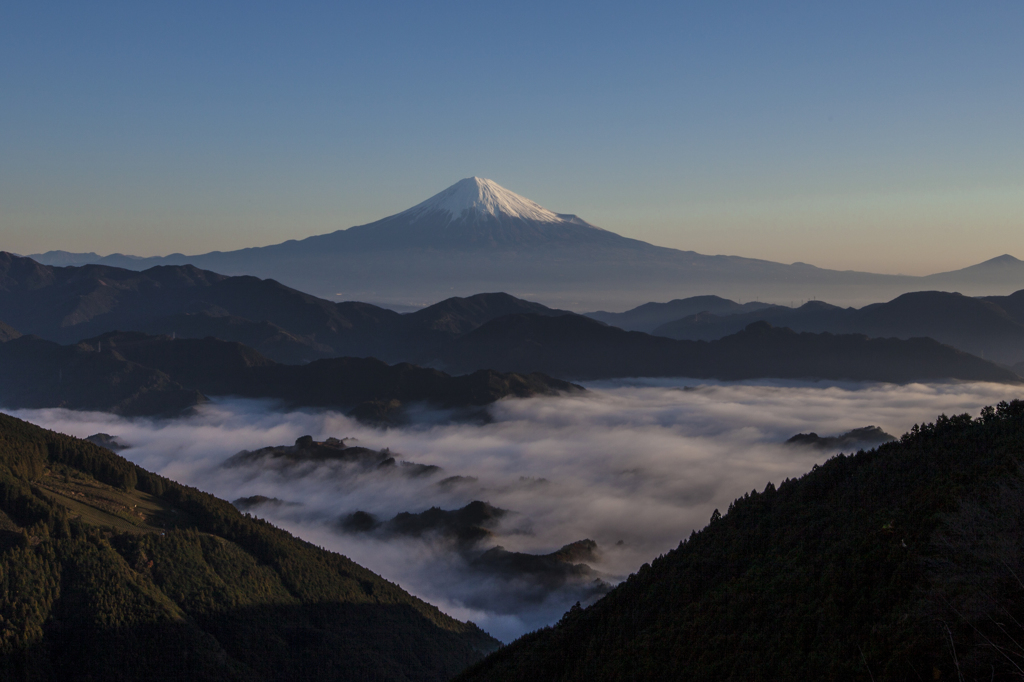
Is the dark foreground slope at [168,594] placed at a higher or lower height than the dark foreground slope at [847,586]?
lower

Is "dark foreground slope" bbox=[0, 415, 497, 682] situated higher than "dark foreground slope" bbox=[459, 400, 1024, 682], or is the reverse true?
"dark foreground slope" bbox=[459, 400, 1024, 682]

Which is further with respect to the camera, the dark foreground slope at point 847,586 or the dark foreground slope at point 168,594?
the dark foreground slope at point 168,594

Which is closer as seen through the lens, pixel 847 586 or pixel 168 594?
pixel 847 586

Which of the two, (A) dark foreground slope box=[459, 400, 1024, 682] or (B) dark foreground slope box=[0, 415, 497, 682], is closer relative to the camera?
(A) dark foreground slope box=[459, 400, 1024, 682]

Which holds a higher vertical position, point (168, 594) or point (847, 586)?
point (847, 586)
